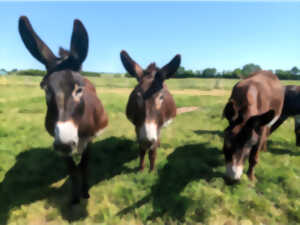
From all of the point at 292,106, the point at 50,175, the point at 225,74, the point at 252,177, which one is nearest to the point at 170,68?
the point at 252,177

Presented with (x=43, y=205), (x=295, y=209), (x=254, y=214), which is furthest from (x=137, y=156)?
(x=295, y=209)

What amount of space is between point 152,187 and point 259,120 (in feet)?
9.12

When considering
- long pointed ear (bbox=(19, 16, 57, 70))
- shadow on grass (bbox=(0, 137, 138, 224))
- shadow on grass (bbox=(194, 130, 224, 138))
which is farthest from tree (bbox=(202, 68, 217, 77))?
long pointed ear (bbox=(19, 16, 57, 70))

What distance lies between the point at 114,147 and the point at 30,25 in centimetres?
429

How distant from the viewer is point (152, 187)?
4.49 m

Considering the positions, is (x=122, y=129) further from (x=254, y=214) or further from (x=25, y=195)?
(x=254, y=214)

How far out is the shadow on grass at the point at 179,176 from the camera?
3889 mm

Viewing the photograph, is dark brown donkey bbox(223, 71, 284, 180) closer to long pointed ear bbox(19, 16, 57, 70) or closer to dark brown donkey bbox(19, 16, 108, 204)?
dark brown donkey bbox(19, 16, 108, 204)

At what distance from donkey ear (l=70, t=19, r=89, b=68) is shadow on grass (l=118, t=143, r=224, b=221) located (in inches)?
125

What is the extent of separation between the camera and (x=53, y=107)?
306 cm

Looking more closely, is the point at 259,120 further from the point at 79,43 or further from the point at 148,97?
the point at 79,43

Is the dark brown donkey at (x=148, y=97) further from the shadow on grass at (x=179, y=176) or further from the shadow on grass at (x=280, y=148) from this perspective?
the shadow on grass at (x=280, y=148)

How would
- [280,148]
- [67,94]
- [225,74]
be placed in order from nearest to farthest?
[67,94] → [280,148] → [225,74]

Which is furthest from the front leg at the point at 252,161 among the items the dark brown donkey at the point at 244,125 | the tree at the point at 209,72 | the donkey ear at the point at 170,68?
the tree at the point at 209,72
